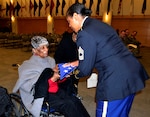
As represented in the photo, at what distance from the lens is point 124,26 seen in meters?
12.7

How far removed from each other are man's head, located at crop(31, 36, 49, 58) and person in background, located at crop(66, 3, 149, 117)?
0.69m

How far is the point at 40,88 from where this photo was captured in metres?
1.97

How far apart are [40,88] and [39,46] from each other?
474mm

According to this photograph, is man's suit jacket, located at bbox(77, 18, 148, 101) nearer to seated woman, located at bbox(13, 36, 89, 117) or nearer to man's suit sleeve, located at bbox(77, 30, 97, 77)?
man's suit sleeve, located at bbox(77, 30, 97, 77)

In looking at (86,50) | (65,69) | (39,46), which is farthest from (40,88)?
(86,50)

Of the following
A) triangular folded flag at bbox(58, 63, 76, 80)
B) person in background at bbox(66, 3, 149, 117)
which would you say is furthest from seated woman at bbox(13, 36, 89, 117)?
person in background at bbox(66, 3, 149, 117)

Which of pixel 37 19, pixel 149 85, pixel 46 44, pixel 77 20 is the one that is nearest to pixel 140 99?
pixel 149 85

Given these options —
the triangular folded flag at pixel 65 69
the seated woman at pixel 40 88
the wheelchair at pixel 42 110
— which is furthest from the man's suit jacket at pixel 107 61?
the wheelchair at pixel 42 110

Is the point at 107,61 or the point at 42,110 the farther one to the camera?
the point at 42,110

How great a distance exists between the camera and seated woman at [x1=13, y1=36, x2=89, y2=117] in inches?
77.7

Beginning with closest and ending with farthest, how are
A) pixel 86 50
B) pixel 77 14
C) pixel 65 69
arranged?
1. pixel 86 50
2. pixel 77 14
3. pixel 65 69

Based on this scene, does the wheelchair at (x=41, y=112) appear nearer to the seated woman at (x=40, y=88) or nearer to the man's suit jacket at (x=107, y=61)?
the seated woman at (x=40, y=88)

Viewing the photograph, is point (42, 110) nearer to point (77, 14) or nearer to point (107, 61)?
point (107, 61)

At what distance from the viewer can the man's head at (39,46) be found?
2.19 metres
